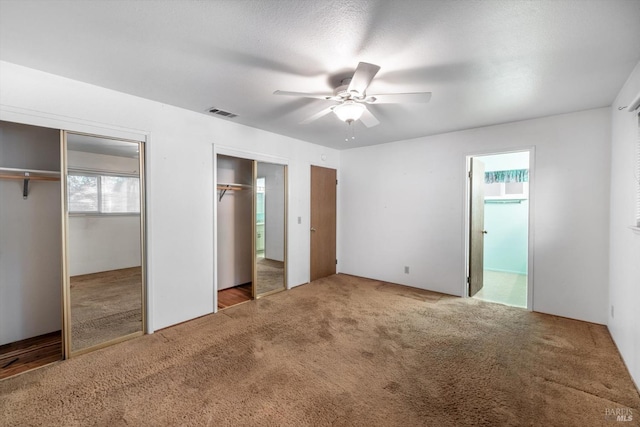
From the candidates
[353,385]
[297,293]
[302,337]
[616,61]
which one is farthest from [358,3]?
[297,293]

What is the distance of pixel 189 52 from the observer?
1967 mm

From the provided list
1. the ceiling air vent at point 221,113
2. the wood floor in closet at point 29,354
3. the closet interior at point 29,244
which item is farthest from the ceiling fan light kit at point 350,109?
the wood floor in closet at point 29,354

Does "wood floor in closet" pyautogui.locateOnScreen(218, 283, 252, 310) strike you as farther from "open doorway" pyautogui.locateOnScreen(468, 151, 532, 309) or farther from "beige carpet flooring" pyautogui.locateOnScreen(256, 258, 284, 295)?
"open doorway" pyautogui.locateOnScreen(468, 151, 532, 309)

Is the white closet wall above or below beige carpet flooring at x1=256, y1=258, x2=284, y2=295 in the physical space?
above

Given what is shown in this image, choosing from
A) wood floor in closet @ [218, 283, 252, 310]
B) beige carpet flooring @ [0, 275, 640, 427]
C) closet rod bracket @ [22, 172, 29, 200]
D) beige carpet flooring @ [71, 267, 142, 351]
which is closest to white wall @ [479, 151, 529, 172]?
beige carpet flooring @ [0, 275, 640, 427]

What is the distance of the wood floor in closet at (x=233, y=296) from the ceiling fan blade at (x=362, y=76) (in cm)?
317

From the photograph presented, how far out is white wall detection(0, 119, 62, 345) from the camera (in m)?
2.56

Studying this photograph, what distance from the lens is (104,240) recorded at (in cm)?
282

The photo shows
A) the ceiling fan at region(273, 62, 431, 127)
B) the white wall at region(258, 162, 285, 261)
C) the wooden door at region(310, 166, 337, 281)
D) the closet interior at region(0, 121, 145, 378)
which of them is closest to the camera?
the ceiling fan at region(273, 62, 431, 127)

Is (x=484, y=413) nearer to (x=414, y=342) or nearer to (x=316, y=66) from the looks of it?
(x=414, y=342)

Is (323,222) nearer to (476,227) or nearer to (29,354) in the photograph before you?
(476,227)

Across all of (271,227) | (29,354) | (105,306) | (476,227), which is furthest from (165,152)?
(476,227)

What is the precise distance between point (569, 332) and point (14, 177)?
5810 mm

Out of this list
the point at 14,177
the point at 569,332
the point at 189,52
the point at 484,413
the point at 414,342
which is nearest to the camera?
the point at 484,413
